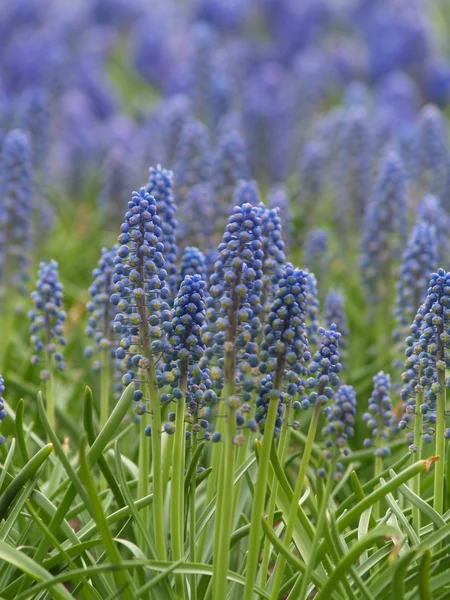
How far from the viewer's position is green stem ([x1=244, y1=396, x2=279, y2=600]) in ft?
10.9

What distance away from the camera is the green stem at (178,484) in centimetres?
347

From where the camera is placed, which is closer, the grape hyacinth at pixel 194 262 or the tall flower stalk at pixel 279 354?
the tall flower stalk at pixel 279 354

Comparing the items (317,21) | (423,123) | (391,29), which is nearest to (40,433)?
(423,123)

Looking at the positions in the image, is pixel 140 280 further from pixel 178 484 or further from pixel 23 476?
pixel 23 476

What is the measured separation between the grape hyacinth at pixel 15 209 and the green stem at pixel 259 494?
398cm

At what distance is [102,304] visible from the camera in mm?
4664

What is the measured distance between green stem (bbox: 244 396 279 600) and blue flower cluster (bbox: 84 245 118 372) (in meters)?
1.47

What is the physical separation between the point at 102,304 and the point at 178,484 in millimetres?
1427

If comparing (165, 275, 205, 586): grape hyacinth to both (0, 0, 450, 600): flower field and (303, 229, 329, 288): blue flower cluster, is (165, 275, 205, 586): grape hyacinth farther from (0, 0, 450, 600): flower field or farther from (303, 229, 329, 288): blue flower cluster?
(303, 229, 329, 288): blue flower cluster

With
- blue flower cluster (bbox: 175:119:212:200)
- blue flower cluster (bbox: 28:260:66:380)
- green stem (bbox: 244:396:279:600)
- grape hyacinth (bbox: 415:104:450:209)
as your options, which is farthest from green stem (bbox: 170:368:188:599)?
grape hyacinth (bbox: 415:104:450:209)

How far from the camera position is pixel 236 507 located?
13.4ft

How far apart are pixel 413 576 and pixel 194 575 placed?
857 millimetres

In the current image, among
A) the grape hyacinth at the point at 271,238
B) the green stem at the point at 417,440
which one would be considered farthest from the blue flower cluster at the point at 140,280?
the green stem at the point at 417,440

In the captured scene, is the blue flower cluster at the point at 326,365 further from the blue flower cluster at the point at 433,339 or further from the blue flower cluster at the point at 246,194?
the blue flower cluster at the point at 246,194
